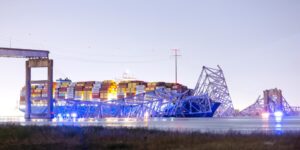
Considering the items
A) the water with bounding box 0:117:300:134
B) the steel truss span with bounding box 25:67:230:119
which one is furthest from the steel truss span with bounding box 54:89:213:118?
the water with bounding box 0:117:300:134

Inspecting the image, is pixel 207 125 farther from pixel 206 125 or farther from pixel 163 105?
pixel 163 105

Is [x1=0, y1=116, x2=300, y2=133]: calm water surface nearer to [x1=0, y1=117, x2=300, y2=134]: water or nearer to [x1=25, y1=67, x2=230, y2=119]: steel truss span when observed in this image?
[x1=0, y1=117, x2=300, y2=134]: water

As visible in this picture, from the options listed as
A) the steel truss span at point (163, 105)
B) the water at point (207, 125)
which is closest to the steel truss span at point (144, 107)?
the steel truss span at point (163, 105)

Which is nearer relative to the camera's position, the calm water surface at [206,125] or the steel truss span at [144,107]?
the calm water surface at [206,125]

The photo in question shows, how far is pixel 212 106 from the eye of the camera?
180 m

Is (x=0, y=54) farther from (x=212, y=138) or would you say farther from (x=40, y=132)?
(x=212, y=138)

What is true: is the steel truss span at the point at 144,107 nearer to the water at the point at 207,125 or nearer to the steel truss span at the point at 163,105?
the steel truss span at the point at 163,105

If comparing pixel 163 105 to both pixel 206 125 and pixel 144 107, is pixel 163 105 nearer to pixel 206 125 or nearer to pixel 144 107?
pixel 144 107

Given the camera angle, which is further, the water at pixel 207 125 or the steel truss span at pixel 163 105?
the steel truss span at pixel 163 105

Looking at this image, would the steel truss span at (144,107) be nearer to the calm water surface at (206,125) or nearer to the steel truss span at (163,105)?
the steel truss span at (163,105)

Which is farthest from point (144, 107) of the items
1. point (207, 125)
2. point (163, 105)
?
point (207, 125)

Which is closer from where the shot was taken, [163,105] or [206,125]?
[206,125]

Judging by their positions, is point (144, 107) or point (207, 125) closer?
point (207, 125)

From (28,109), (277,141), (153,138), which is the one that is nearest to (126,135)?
(153,138)
